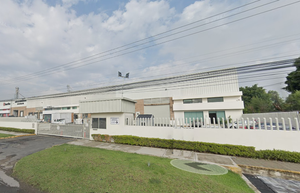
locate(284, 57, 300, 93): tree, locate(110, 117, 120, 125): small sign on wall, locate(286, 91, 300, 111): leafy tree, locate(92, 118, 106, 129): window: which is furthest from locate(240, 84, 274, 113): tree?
locate(92, 118, 106, 129): window

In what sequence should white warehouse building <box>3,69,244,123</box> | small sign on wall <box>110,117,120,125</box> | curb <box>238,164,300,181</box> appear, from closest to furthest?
curb <box>238,164,300,181</box>, small sign on wall <box>110,117,120,125</box>, white warehouse building <box>3,69,244,123</box>

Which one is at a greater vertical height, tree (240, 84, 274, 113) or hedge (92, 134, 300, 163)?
tree (240, 84, 274, 113)

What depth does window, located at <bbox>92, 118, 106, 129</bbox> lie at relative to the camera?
34.0 ft

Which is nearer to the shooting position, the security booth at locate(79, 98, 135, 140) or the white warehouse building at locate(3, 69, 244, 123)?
the security booth at locate(79, 98, 135, 140)

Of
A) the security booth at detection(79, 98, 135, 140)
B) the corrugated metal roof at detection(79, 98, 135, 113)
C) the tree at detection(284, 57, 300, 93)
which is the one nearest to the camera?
the corrugated metal roof at detection(79, 98, 135, 113)

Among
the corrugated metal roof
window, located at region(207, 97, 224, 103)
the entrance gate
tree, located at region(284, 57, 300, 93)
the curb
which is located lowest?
the curb

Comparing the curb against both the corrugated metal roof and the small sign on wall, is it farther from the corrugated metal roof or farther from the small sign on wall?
the small sign on wall

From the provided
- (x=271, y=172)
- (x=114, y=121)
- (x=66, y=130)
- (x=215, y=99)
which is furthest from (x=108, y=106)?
(x=215, y=99)

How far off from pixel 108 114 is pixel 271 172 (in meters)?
9.97

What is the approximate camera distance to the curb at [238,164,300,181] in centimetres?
480

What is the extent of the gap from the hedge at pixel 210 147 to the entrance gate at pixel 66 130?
95.7 inches

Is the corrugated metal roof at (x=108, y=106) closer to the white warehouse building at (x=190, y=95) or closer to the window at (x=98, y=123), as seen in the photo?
the window at (x=98, y=123)

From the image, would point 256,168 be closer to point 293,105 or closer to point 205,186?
point 205,186

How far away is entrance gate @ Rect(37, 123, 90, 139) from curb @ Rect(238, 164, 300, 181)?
1114cm
